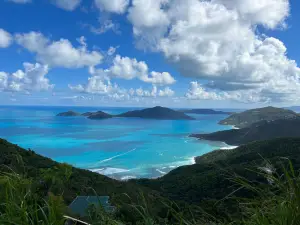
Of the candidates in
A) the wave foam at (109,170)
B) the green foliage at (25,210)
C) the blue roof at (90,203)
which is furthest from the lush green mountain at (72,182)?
the wave foam at (109,170)

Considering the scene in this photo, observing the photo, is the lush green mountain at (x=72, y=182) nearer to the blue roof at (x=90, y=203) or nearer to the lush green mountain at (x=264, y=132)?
the blue roof at (x=90, y=203)

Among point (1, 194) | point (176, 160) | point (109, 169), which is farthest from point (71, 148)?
point (1, 194)

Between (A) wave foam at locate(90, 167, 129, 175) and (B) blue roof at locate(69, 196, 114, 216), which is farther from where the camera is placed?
(A) wave foam at locate(90, 167, 129, 175)

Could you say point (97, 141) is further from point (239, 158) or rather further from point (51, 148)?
point (239, 158)

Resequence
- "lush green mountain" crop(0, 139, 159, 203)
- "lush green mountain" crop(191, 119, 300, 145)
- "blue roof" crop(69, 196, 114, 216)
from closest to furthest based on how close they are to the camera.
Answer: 1. "blue roof" crop(69, 196, 114, 216)
2. "lush green mountain" crop(0, 139, 159, 203)
3. "lush green mountain" crop(191, 119, 300, 145)

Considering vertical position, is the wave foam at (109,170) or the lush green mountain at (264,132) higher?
the lush green mountain at (264,132)

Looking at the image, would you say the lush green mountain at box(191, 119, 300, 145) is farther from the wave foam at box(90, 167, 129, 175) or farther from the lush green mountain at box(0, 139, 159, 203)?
the lush green mountain at box(0, 139, 159, 203)

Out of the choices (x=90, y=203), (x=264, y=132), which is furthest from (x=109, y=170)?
(x=264, y=132)

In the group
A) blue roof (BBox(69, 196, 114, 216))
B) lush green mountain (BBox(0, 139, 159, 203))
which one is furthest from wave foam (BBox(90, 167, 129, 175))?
blue roof (BBox(69, 196, 114, 216))

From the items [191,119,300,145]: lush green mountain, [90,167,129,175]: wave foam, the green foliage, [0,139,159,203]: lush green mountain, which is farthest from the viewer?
[191,119,300,145]: lush green mountain

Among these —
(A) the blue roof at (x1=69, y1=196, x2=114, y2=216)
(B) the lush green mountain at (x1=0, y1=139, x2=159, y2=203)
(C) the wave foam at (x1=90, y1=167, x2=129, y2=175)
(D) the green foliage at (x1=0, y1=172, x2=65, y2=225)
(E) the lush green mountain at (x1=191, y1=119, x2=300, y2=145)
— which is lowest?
(C) the wave foam at (x1=90, y1=167, x2=129, y2=175)

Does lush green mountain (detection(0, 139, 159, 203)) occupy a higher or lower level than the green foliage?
lower
